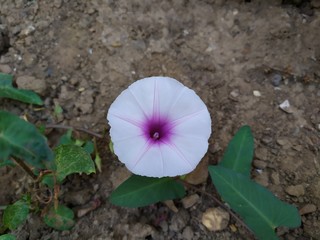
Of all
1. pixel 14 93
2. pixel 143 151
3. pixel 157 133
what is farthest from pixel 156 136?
pixel 14 93

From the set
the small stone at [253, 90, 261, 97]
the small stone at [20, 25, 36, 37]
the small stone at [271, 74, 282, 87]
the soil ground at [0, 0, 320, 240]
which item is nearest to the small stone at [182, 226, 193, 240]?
the soil ground at [0, 0, 320, 240]

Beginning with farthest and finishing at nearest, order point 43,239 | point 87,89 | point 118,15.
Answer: point 118,15 → point 87,89 → point 43,239

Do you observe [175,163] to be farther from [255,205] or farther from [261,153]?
[261,153]

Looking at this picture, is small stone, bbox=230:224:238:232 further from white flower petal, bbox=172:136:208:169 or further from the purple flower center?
the purple flower center

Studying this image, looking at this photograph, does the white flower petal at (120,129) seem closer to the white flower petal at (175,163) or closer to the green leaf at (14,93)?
the white flower petal at (175,163)

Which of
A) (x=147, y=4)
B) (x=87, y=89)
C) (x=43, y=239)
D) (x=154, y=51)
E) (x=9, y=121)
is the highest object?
(x=9, y=121)

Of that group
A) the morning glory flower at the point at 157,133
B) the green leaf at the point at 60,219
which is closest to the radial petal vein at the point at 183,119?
the morning glory flower at the point at 157,133

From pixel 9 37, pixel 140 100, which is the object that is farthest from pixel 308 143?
pixel 9 37

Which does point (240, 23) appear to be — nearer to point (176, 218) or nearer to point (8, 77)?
point (176, 218)
